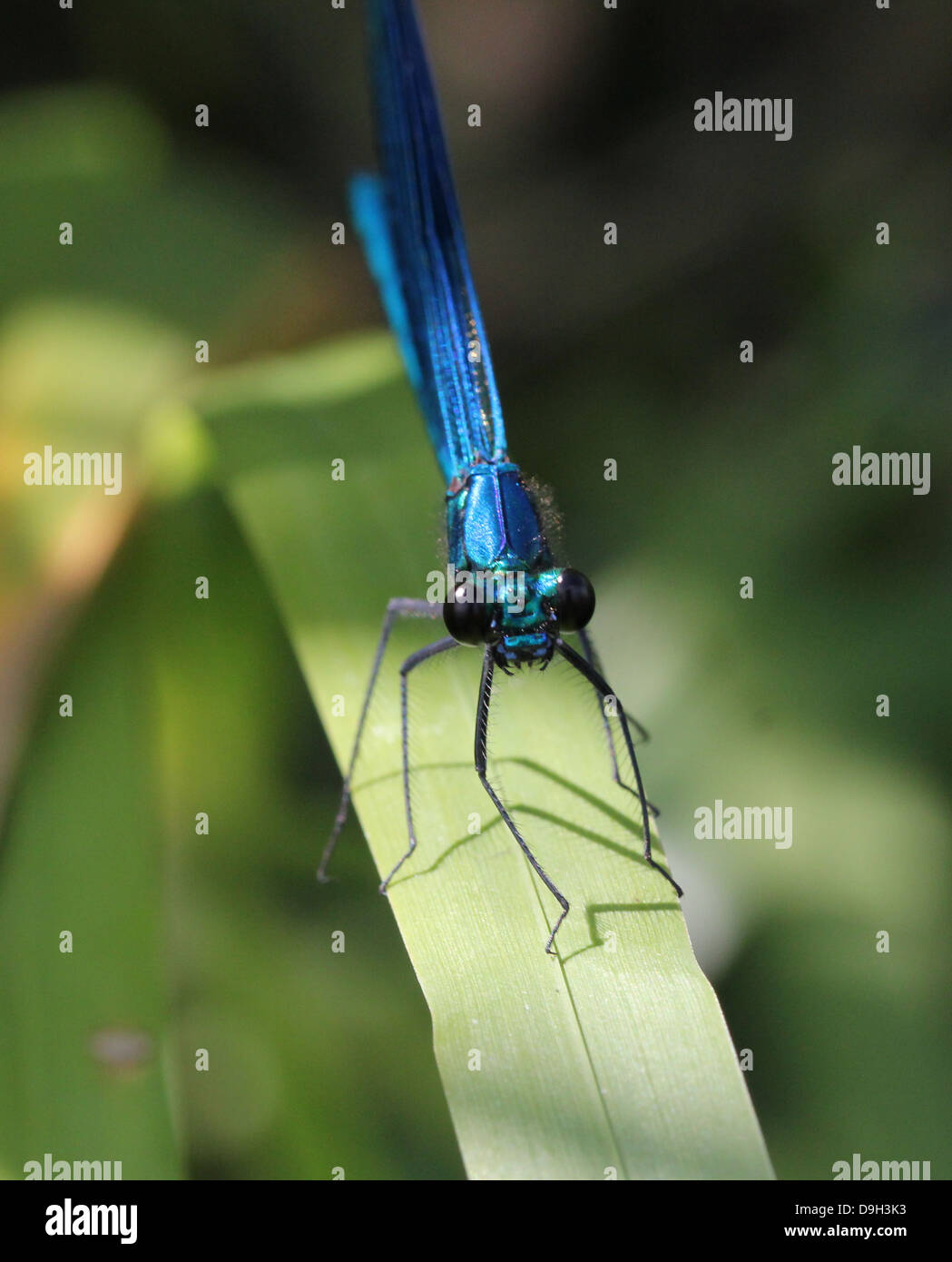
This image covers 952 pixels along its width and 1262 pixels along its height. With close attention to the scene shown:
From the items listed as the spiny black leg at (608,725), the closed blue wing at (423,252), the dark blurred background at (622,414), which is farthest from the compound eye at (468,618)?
the dark blurred background at (622,414)

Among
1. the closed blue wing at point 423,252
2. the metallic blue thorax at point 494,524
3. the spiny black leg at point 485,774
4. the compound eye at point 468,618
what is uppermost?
the closed blue wing at point 423,252

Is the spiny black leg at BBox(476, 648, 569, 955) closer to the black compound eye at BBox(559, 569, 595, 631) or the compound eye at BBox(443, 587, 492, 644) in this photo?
the compound eye at BBox(443, 587, 492, 644)

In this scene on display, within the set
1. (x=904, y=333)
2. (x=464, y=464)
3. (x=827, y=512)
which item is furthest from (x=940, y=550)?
(x=464, y=464)

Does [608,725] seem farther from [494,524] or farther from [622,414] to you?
[622,414]

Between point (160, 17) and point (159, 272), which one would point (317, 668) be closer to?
point (159, 272)

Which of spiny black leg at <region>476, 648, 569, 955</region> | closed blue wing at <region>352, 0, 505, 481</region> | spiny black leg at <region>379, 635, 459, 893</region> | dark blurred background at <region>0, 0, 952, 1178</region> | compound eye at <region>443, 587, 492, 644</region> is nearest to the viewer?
spiny black leg at <region>476, 648, 569, 955</region>

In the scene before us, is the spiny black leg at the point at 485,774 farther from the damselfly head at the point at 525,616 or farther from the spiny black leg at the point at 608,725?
the spiny black leg at the point at 608,725

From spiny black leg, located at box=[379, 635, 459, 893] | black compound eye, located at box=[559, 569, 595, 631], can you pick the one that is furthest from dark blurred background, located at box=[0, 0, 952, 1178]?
black compound eye, located at box=[559, 569, 595, 631]
